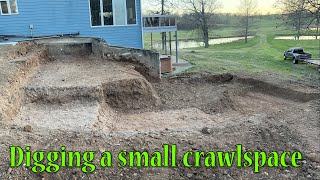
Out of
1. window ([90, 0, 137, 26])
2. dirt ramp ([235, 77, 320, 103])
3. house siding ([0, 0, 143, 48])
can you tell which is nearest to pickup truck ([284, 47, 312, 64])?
dirt ramp ([235, 77, 320, 103])

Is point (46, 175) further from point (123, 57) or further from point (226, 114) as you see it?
point (123, 57)

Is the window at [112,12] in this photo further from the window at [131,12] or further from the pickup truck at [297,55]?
the pickup truck at [297,55]

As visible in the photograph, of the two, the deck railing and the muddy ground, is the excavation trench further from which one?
the deck railing

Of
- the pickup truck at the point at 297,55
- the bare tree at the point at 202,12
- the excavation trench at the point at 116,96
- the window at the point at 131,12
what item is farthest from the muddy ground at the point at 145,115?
the bare tree at the point at 202,12

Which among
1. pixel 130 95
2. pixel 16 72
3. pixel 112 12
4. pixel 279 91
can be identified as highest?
pixel 112 12

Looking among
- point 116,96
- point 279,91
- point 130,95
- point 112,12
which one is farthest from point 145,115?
point 112,12

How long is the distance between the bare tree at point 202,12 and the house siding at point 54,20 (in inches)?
946

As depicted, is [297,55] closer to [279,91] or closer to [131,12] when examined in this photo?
[279,91]

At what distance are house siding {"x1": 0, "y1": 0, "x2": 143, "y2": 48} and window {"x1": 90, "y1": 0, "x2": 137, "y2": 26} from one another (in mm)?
230

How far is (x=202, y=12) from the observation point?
37.7 m

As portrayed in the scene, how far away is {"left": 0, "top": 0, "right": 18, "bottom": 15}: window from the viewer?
1382 cm

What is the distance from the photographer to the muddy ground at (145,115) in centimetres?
555

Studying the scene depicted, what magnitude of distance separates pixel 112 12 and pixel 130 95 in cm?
642

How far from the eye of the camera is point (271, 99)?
35.6 ft
